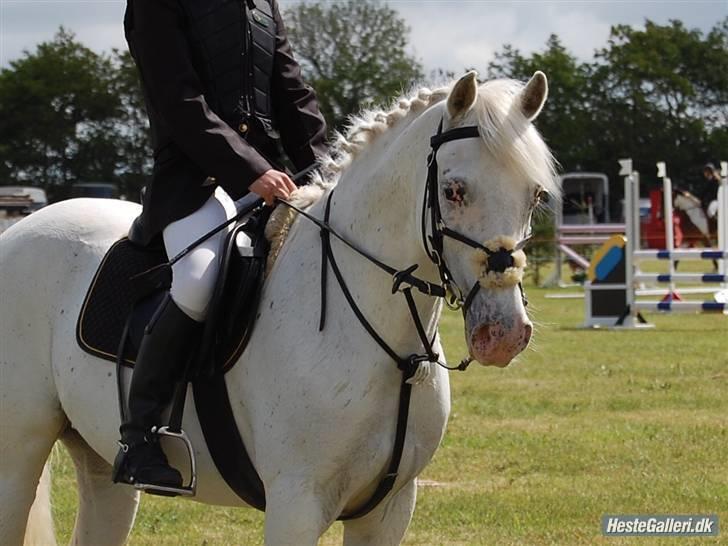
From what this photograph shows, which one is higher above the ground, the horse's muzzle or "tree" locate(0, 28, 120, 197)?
"tree" locate(0, 28, 120, 197)

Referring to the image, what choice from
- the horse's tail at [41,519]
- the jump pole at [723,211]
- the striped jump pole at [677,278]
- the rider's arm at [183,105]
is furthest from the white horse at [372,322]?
the jump pole at [723,211]

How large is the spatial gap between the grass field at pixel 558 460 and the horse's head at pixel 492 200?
31 cm

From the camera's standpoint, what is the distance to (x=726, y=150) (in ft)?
240

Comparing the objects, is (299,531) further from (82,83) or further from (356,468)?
(82,83)

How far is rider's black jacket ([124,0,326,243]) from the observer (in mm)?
4914

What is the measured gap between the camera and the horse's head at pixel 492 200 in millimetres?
4086

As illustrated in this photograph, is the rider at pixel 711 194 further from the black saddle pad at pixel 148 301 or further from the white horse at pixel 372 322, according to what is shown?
the white horse at pixel 372 322

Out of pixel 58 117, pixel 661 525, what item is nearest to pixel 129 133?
pixel 58 117

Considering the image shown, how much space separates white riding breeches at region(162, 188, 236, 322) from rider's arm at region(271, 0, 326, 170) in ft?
1.96

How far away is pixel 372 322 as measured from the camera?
15.2 feet

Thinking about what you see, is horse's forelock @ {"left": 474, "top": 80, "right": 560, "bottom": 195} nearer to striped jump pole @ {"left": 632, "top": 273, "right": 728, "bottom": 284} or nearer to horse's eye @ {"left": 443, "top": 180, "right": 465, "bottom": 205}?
horse's eye @ {"left": 443, "top": 180, "right": 465, "bottom": 205}

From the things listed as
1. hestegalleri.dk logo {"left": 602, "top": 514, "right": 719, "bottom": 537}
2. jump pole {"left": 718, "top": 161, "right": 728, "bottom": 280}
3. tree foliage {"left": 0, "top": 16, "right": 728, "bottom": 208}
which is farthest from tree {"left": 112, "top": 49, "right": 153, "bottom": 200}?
hestegalleri.dk logo {"left": 602, "top": 514, "right": 719, "bottom": 537}

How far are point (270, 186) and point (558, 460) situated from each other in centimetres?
508

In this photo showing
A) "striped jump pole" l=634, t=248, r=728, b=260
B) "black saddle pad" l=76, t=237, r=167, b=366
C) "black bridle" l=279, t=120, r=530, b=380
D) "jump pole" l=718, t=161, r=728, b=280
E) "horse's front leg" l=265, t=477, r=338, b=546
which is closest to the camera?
"black bridle" l=279, t=120, r=530, b=380
